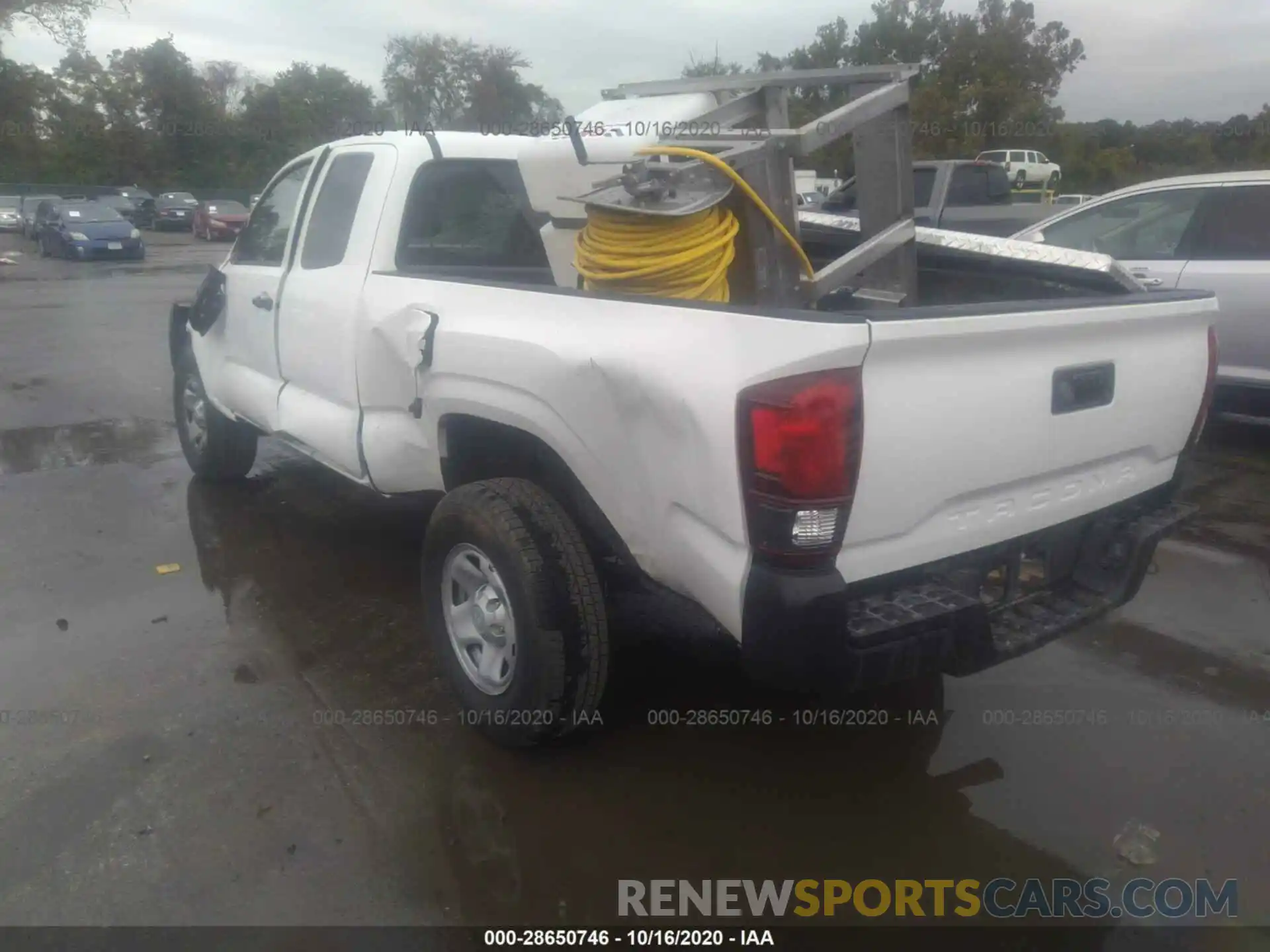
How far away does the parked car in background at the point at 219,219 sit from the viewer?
102 ft

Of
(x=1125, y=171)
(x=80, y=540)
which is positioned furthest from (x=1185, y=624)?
(x=1125, y=171)

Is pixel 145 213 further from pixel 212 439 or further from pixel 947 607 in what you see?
pixel 947 607

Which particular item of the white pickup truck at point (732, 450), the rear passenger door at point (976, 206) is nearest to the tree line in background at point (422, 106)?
the rear passenger door at point (976, 206)

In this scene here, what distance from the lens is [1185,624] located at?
14.0ft

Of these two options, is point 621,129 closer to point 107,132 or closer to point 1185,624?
point 1185,624

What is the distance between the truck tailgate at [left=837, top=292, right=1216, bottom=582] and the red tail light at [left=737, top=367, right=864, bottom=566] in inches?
2.1

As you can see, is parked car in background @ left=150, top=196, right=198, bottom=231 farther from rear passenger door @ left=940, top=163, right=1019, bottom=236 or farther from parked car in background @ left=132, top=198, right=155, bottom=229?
rear passenger door @ left=940, top=163, right=1019, bottom=236

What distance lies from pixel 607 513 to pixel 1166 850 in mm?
1827

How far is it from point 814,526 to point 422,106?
4255 centimetres

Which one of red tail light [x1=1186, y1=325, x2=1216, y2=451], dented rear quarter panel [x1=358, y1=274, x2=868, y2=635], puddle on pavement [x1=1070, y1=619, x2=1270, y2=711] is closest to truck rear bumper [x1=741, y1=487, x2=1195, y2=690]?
dented rear quarter panel [x1=358, y1=274, x2=868, y2=635]

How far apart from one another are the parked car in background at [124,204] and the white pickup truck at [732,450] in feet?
115

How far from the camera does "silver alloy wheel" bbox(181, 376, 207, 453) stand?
5.81 metres

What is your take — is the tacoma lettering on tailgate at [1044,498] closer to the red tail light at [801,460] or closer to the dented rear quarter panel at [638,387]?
the red tail light at [801,460]

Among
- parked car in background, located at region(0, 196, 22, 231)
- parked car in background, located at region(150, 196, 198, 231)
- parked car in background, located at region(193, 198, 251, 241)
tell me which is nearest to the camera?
parked car in background, located at region(193, 198, 251, 241)
